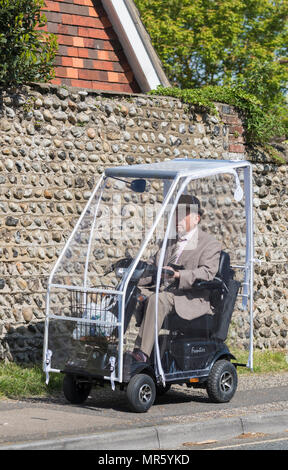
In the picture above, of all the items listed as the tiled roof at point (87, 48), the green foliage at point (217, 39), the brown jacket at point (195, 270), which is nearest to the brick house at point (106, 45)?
the tiled roof at point (87, 48)

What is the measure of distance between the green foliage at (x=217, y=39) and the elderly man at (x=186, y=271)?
1983cm

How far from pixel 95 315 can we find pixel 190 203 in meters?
1.54

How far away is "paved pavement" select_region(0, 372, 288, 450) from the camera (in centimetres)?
747

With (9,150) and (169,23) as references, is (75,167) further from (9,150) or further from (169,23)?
(169,23)

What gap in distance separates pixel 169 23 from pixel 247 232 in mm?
20228

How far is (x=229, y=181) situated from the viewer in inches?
395

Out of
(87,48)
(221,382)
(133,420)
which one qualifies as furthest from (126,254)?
(87,48)

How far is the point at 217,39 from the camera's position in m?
29.5

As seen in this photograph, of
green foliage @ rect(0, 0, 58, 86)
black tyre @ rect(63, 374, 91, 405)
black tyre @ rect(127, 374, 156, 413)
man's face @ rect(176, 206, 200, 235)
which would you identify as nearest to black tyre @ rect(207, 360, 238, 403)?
black tyre @ rect(127, 374, 156, 413)

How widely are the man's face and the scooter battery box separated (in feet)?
3.71

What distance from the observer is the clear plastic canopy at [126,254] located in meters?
8.88

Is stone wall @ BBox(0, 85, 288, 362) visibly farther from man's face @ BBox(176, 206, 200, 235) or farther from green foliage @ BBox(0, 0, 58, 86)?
man's face @ BBox(176, 206, 200, 235)

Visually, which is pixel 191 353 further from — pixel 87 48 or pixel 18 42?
pixel 87 48
